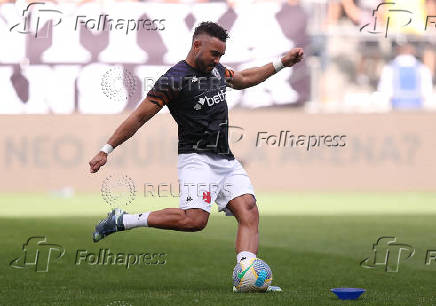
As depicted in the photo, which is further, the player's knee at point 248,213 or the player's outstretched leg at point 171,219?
the player's knee at point 248,213

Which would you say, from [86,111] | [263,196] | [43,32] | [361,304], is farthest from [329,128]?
[361,304]

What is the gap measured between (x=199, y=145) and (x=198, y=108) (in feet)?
1.12

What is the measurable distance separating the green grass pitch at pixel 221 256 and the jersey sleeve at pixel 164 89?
1.73 meters

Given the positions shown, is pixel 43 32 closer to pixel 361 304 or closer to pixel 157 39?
pixel 157 39

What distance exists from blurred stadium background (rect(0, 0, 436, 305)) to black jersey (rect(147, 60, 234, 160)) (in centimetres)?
1327

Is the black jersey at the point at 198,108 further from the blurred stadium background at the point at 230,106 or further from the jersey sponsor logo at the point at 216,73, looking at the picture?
the blurred stadium background at the point at 230,106

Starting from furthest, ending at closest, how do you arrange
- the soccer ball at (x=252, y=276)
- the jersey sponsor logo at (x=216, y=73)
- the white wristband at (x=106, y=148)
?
the jersey sponsor logo at (x=216, y=73), the white wristband at (x=106, y=148), the soccer ball at (x=252, y=276)

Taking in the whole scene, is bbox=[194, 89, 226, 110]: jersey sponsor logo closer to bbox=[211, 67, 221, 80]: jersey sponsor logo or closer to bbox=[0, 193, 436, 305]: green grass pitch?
bbox=[211, 67, 221, 80]: jersey sponsor logo

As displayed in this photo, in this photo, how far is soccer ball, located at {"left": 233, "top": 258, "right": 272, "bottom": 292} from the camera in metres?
9.16

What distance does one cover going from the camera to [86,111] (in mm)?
27344

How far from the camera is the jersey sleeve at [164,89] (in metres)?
9.31

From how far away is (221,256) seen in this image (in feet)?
43.0

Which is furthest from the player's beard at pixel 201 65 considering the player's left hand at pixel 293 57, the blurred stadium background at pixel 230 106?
the blurred stadium background at pixel 230 106

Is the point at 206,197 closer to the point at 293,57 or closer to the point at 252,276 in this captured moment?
the point at 252,276
